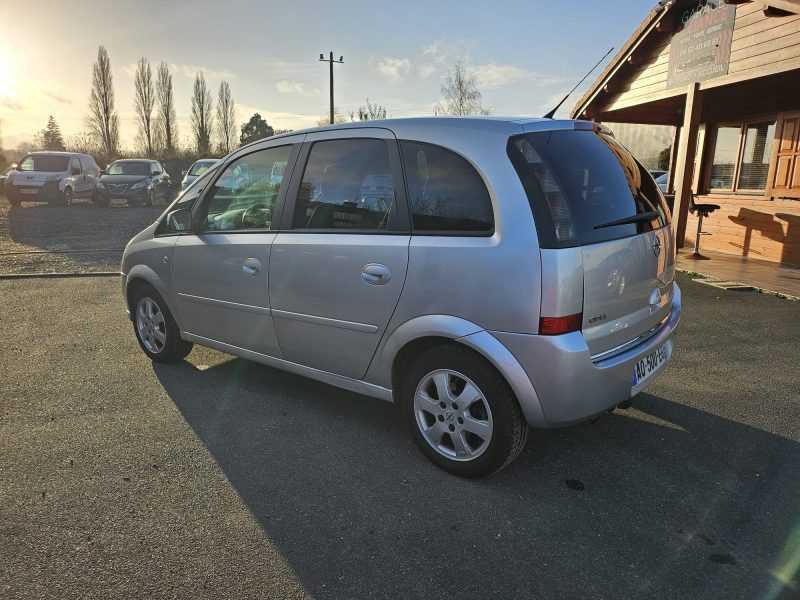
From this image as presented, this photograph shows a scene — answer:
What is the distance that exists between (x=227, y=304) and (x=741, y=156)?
36.5 feet

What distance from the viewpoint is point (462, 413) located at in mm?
A: 2877

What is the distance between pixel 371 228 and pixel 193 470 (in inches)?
63.1

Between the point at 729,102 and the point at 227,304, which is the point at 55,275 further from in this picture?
the point at 729,102

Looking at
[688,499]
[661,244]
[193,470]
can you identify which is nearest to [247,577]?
[193,470]

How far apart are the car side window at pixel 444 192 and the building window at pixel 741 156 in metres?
10.1

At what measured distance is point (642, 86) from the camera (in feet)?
37.2

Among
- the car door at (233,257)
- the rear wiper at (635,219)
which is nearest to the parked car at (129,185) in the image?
the car door at (233,257)

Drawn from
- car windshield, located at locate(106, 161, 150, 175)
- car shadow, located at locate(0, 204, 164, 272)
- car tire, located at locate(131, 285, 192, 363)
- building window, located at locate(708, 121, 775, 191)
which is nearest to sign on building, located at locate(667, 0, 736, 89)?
building window, located at locate(708, 121, 775, 191)

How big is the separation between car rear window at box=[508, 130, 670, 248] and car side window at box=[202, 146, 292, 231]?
5.52 feet

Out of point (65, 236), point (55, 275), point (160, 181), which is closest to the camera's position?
point (55, 275)

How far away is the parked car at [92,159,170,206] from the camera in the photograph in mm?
20312

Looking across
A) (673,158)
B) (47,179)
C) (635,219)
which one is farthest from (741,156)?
(47,179)

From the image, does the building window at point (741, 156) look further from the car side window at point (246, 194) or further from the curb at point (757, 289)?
the car side window at point (246, 194)

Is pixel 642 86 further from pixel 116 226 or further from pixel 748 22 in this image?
pixel 116 226
